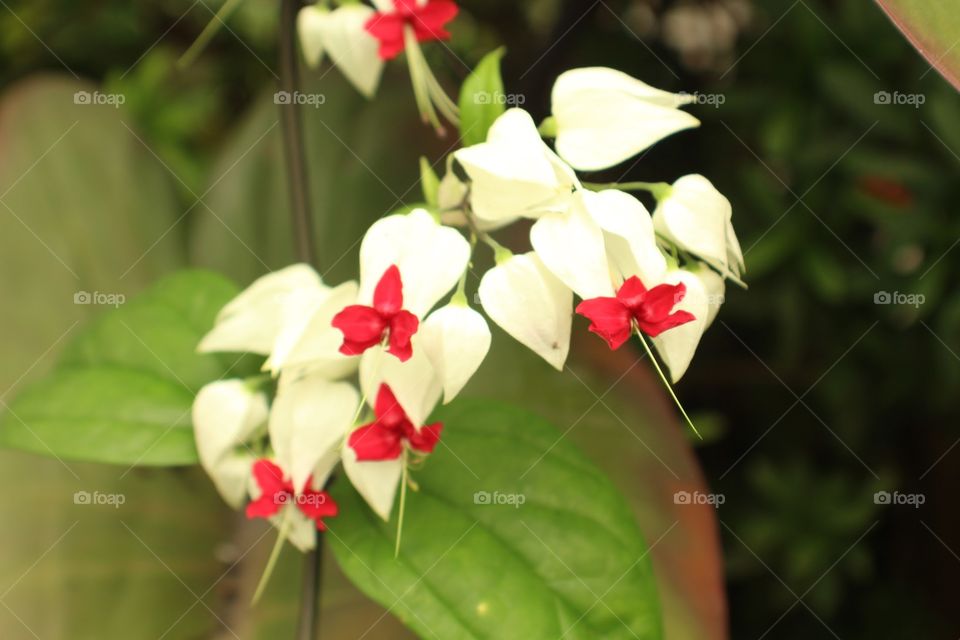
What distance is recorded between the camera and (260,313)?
0.53 metres

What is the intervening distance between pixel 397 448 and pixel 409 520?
0.07 m

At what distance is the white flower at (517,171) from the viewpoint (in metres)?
0.43

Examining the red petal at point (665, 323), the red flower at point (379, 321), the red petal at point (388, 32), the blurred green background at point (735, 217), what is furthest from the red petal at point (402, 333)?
the blurred green background at point (735, 217)

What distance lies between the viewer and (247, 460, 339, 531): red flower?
0.52 m

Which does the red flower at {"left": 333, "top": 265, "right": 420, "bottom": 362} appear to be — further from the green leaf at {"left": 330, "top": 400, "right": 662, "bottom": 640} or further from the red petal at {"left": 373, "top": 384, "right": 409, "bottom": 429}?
the green leaf at {"left": 330, "top": 400, "right": 662, "bottom": 640}

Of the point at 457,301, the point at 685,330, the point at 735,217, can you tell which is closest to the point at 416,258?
the point at 457,301

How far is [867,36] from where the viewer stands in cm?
81

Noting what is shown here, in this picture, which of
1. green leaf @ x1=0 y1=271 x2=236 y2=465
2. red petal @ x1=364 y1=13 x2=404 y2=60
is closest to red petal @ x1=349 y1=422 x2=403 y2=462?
green leaf @ x1=0 y1=271 x2=236 y2=465

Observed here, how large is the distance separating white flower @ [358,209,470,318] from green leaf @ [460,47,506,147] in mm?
73

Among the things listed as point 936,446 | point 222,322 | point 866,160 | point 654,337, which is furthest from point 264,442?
point 936,446

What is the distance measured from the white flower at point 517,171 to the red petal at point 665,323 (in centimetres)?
7

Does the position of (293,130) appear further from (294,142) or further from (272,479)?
(272,479)

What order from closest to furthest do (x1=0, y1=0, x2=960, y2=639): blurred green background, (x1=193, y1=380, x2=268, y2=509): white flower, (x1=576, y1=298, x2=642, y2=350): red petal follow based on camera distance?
1. (x1=576, y1=298, x2=642, y2=350): red petal
2. (x1=193, y1=380, x2=268, y2=509): white flower
3. (x1=0, y1=0, x2=960, y2=639): blurred green background

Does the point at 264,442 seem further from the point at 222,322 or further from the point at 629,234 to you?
the point at 629,234
